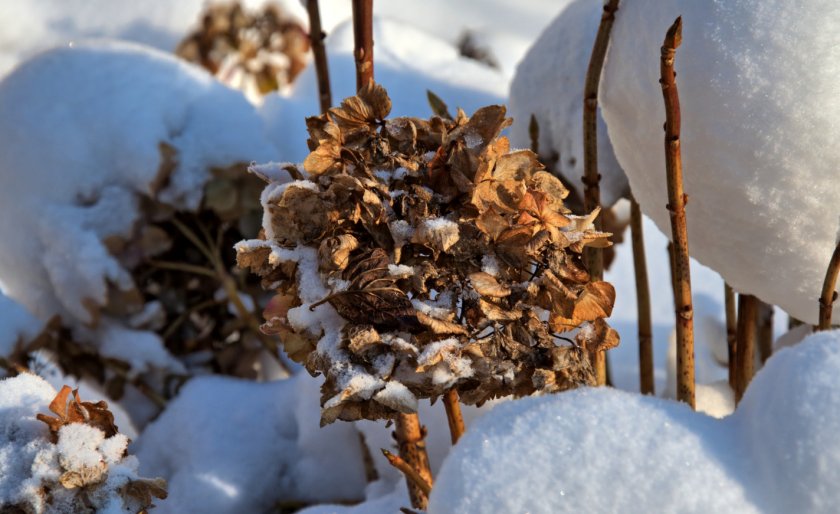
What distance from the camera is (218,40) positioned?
1.93m

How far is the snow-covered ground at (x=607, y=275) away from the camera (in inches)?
16.6

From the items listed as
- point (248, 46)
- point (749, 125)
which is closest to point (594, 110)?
point (749, 125)

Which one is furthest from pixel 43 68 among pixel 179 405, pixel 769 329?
pixel 769 329

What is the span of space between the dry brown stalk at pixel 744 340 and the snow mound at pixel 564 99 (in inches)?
4.9

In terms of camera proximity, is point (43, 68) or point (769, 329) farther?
point (43, 68)

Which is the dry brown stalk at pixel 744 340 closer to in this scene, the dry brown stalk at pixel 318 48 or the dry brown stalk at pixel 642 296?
the dry brown stalk at pixel 642 296

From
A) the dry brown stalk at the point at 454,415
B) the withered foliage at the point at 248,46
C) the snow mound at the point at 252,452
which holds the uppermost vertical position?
the dry brown stalk at the point at 454,415

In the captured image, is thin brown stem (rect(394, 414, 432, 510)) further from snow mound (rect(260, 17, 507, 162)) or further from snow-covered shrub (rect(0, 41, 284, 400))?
snow mound (rect(260, 17, 507, 162))

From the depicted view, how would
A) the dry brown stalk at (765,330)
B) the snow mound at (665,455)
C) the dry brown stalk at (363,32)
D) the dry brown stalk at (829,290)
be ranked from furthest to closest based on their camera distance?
1. the dry brown stalk at (765,330)
2. the dry brown stalk at (363,32)
3. the dry brown stalk at (829,290)
4. the snow mound at (665,455)

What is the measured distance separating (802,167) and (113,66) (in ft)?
2.42

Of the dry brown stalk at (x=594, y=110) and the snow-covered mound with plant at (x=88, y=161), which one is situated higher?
the dry brown stalk at (x=594, y=110)

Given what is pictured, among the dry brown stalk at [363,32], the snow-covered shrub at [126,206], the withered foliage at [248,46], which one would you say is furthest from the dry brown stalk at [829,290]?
the withered foliage at [248,46]

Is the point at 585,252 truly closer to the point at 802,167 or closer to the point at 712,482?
the point at 802,167

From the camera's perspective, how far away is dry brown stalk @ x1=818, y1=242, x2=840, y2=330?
534 millimetres
